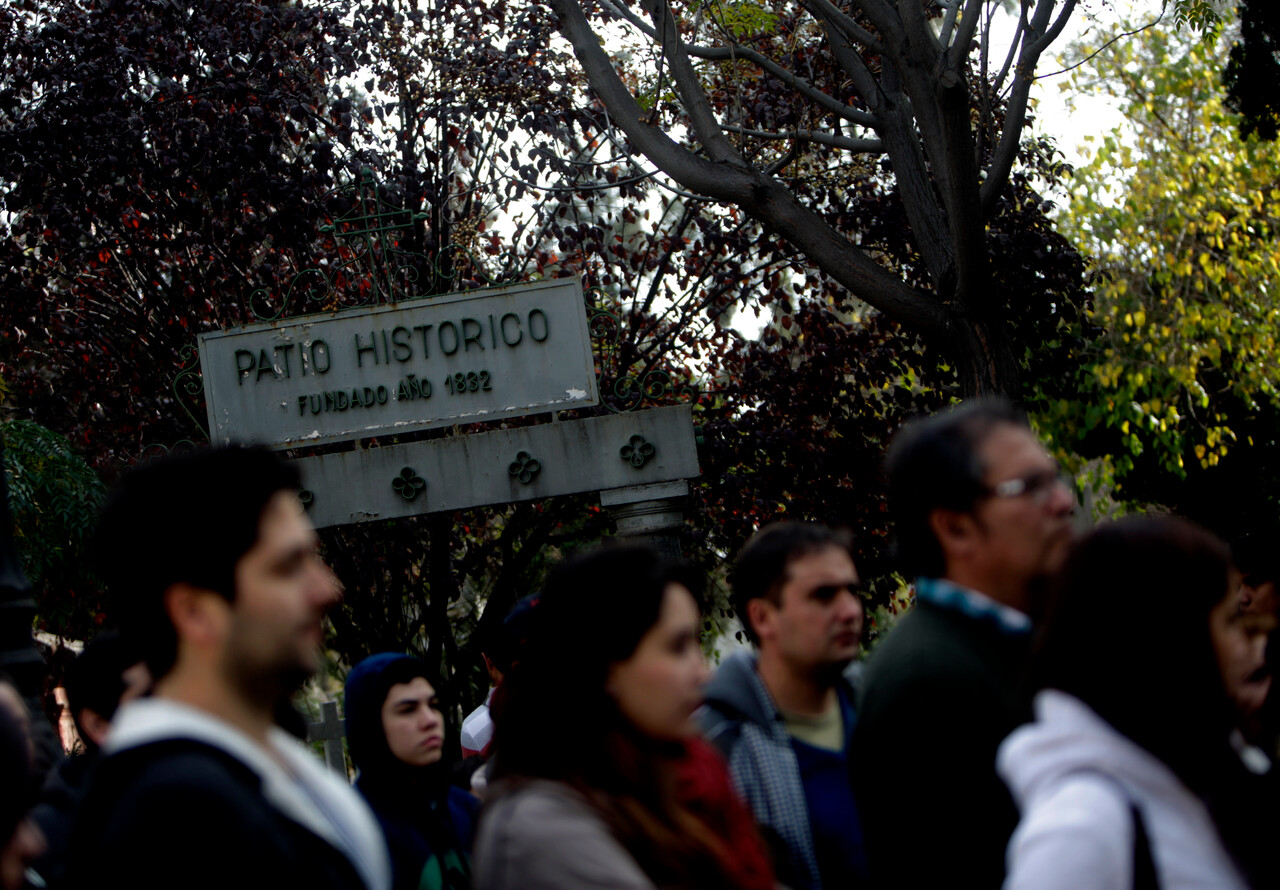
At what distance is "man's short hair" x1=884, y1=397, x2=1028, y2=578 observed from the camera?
2596 millimetres

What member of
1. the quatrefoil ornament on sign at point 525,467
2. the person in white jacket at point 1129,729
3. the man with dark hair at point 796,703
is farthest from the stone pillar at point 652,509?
the person in white jacket at point 1129,729

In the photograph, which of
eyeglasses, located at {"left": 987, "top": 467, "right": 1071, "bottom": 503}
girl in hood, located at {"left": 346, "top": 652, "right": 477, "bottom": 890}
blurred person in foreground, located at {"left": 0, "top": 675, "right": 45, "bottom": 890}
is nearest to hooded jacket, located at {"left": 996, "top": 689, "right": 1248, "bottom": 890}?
eyeglasses, located at {"left": 987, "top": 467, "right": 1071, "bottom": 503}

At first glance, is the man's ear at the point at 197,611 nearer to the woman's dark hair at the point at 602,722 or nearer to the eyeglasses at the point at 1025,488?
the woman's dark hair at the point at 602,722

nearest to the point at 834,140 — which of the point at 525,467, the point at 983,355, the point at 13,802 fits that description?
the point at 983,355

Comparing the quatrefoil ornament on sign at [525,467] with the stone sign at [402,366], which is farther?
the stone sign at [402,366]

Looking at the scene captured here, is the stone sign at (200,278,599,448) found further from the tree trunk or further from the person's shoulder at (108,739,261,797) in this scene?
the person's shoulder at (108,739,261,797)

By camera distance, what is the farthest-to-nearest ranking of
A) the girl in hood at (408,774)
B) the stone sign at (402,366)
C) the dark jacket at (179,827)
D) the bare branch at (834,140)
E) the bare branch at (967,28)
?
the bare branch at (834,140), the stone sign at (402,366), the bare branch at (967,28), the girl in hood at (408,774), the dark jacket at (179,827)

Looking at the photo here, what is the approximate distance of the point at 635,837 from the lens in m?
2.15

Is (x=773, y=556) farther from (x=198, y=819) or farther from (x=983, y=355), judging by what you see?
(x=983, y=355)

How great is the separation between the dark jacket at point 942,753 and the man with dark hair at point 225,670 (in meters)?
0.94

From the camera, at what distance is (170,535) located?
199cm

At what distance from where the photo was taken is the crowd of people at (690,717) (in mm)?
1885

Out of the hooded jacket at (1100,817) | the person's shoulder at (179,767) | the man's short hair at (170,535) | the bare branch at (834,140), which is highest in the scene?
the bare branch at (834,140)

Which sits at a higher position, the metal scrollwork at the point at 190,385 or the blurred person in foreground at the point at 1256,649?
the metal scrollwork at the point at 190,385
